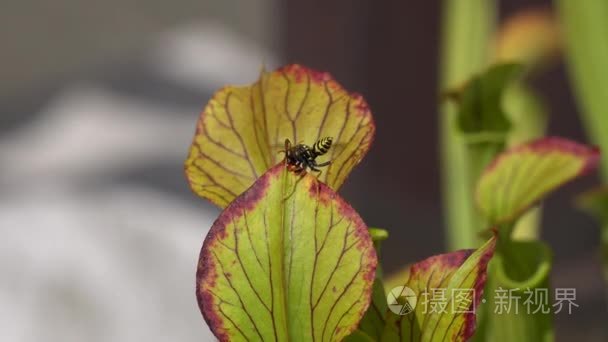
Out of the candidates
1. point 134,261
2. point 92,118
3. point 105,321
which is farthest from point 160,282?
point 92,118

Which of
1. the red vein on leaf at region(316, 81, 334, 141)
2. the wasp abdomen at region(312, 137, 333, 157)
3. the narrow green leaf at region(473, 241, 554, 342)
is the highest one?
the red vein on leaf at region(316, 81, 334, 141)

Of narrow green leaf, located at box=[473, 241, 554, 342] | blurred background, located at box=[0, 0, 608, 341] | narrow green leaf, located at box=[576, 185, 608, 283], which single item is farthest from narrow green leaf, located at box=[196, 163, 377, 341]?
blurred background, located at box=[0, 0, 608, 341]

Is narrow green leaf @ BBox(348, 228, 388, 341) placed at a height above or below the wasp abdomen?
below

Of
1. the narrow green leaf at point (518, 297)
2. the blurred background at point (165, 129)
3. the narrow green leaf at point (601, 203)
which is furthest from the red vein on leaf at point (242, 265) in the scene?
the blurred background at point (165, 129)

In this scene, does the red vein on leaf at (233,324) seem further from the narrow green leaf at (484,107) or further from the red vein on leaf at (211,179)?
the narrow green leaf at (484,107)

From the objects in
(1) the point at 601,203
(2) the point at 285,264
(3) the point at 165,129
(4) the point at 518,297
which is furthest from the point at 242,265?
(3) the point at 165,129

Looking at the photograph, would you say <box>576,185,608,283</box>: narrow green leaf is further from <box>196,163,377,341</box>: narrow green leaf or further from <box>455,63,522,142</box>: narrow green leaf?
<box>196,163,377,341</box>: narrow green leaf
